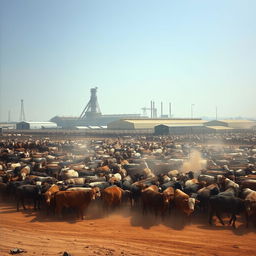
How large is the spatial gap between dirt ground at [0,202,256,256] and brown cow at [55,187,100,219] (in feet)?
1.38

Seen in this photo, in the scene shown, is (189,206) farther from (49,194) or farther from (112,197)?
(49,194)

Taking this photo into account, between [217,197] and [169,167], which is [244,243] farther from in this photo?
[169,167]

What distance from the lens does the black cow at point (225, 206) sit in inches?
432

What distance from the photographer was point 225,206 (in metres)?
11.0

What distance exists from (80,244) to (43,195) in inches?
173

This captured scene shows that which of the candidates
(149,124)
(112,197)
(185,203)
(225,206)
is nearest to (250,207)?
(225,206)

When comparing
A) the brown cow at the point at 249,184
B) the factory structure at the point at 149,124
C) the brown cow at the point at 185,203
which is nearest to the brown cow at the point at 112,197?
the brown cow at the point at 185,203

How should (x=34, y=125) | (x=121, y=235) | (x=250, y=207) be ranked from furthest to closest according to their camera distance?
(x=34, y=125), (x=250, y=207), (x=121, y=235)

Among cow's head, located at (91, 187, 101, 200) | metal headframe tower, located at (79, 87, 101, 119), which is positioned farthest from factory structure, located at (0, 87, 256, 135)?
cow's head, located at (91, 187, 101, 200)

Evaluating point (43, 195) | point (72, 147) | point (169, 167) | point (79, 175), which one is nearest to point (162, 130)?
point (72, 147)

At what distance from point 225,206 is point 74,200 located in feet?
20.2

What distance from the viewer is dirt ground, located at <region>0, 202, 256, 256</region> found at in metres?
8.84

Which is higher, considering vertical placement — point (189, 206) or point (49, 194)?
point (49, 194)

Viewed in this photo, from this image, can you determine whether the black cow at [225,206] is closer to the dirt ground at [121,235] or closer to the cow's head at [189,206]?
the dirt ground at [121,235]
